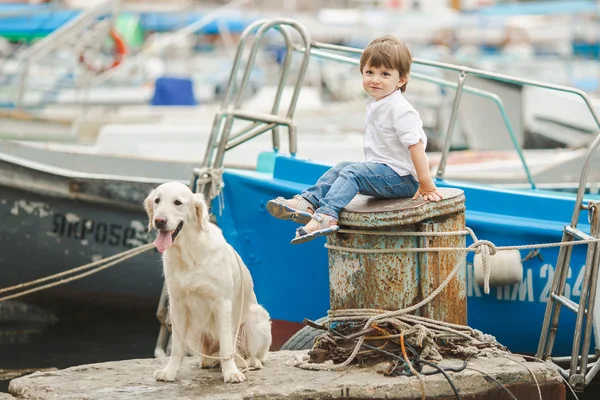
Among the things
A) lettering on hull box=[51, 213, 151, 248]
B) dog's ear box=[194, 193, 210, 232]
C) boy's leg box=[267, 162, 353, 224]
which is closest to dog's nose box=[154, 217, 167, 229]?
dog's ear box=[194, 193, 210, 232]

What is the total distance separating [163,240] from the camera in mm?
4566

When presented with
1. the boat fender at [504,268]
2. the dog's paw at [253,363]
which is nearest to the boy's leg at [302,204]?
the dog's paw at [253,363]

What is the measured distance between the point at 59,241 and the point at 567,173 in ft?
18.8

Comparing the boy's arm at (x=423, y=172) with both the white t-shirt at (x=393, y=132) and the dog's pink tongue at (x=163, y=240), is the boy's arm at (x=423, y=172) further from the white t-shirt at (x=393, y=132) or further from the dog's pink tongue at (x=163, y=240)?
the dog's pink tongue at (x=163, y=240)

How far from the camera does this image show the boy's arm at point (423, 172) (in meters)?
4.98

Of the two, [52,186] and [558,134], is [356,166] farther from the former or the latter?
[558,134]

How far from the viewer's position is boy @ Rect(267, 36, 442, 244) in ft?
16.3

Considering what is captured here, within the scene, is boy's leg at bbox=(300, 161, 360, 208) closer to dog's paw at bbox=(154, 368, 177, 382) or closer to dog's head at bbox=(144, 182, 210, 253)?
dog's head at bbox=(144, 182, 210, 253)

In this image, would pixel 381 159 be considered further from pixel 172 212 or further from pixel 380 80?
pixel 172 212

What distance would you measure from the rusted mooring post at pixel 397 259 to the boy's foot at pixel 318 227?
13 centimetres

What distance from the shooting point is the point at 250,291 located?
509 centimetres

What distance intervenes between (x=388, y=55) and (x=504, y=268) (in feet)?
7.53

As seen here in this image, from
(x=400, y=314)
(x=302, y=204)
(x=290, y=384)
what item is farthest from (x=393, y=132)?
(x=290, y=384)

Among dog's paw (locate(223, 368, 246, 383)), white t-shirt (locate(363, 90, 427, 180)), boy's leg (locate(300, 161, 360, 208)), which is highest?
white t-shirt (locate(363, 90, 427, 180))
